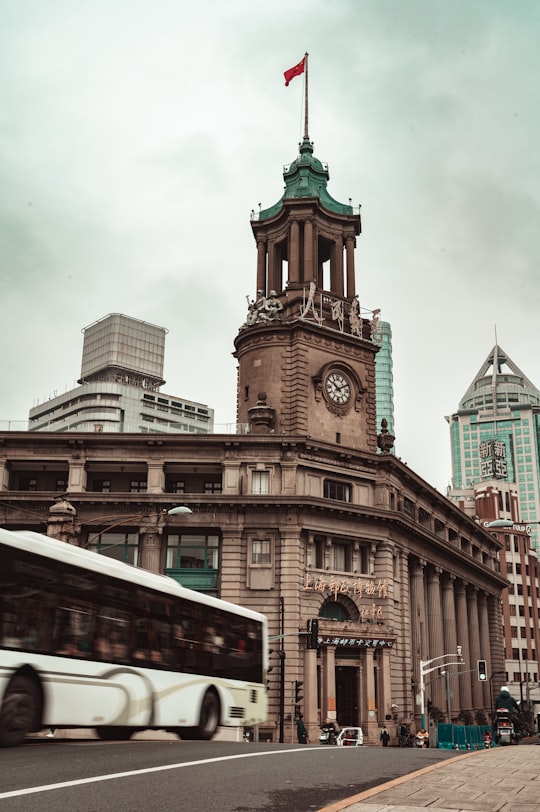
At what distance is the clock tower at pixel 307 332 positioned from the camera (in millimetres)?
60375

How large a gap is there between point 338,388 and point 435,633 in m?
21.4

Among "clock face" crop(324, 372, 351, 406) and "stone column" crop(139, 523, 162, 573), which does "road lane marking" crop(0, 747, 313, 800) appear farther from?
"clock face" crop(324, 372, 351, 406)

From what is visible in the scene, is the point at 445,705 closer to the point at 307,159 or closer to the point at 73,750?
the point at 307,159

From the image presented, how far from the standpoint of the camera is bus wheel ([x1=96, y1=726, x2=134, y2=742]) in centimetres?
1930

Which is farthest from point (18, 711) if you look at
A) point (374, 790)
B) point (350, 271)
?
point (350, 271)

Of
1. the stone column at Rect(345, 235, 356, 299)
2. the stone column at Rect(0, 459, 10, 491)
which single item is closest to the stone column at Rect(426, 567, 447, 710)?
the stone column at Rect(345, 235, 356, 299)

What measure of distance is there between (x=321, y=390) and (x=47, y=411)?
128 meters

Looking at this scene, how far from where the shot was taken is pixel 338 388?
62.2 m

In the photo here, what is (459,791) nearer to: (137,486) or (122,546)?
(122,546)

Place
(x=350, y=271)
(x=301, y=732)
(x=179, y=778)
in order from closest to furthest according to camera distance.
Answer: (x=179, y=778)
(x=301, y=732)
(x=350, y=271)

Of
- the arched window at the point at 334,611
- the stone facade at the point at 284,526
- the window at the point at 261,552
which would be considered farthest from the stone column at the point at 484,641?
the window at the point at 261,552

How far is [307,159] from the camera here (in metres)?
72.6

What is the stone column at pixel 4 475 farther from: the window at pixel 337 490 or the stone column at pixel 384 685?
the stone column at pixel 384 685

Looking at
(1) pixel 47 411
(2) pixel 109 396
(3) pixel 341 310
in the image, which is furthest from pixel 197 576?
(1) pixel 47 411
